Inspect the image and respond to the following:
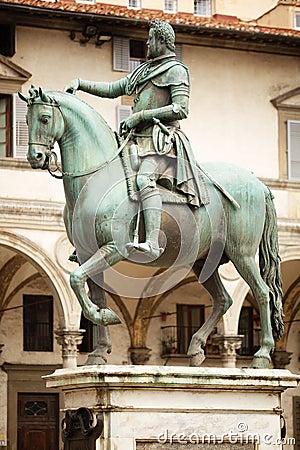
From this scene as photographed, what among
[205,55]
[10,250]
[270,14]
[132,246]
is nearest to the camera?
[132,246]

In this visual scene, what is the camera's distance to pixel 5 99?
2700 cm

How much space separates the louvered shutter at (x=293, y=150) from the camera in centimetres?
2920

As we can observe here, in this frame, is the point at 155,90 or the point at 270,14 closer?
the point at 155,90

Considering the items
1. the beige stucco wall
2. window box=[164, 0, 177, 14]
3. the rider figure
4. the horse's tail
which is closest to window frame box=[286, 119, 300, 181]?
the beige stucco wall

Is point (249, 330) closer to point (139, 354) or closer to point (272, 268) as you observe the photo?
point (139, 354)

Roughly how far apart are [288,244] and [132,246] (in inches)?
645

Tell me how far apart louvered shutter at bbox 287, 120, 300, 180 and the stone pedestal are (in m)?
17.2

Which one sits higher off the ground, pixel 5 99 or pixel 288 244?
pixel 5 99

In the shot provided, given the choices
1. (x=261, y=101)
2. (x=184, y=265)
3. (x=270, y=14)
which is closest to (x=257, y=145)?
(x=261, y=101)

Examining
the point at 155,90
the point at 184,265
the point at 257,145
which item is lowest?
the point at 184,265

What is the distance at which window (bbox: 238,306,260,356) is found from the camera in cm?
3094

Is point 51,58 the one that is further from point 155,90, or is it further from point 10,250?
point 155,90

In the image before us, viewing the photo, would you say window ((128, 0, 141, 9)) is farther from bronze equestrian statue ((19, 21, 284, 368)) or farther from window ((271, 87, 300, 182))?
bronze equestrian statue ((19, 21, 284, 368))

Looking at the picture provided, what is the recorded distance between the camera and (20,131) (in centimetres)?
2677
